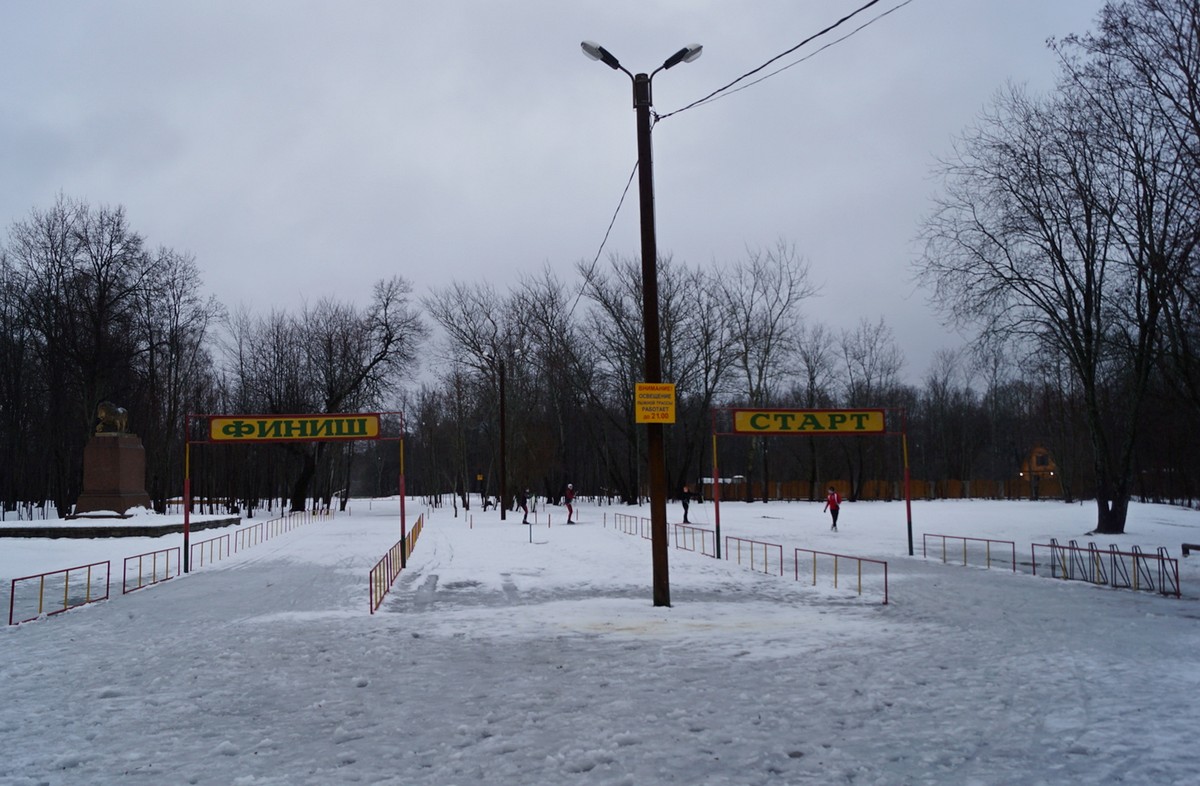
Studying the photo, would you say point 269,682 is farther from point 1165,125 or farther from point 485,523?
point 485,523

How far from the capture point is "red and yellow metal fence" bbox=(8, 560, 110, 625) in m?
14.6

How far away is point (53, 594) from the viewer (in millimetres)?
17703

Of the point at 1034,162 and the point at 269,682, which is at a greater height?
the point at 1034,162

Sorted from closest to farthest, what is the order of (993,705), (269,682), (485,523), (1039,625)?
(993,705), (269,682), (1039,625), (485,523)

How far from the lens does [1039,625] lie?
12.3m

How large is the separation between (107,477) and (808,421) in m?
27.0

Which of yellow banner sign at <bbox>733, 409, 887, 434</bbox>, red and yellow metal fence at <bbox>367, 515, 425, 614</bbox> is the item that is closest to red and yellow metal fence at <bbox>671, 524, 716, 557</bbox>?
yellow banner sign at <bbox>733, 409, 887, 434</bbox>

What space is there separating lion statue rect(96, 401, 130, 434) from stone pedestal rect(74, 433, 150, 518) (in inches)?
14.1

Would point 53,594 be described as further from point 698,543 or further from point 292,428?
point 698,543

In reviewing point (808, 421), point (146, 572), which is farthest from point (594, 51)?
point (146, 572)

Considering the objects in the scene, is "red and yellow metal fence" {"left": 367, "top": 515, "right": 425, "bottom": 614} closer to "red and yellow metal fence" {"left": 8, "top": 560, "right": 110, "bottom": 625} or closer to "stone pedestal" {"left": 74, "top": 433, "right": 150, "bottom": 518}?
"red and yellow metal fence" {"left": 8, "top": 560, "right": 110, "bottom": 625}

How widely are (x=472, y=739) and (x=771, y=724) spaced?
2.49 meters

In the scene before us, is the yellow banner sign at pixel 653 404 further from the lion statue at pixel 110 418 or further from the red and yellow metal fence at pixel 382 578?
the lion statue at pixel 110 418

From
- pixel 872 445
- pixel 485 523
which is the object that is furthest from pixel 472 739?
pixel 872 445
